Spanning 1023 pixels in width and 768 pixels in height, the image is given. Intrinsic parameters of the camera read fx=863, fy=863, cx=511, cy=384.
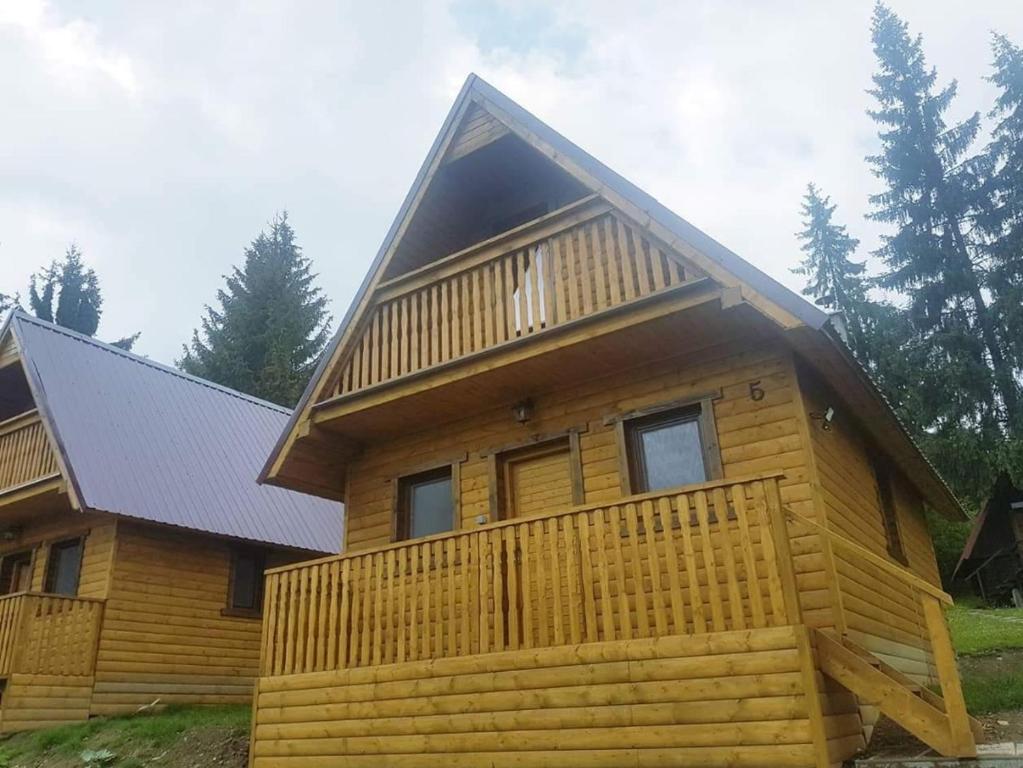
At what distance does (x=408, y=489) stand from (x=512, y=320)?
10.5ft

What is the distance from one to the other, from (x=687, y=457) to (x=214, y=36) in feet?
70.9

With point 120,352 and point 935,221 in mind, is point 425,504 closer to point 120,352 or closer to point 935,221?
point 120,352

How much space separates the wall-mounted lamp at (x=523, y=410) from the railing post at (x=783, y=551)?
4193mm

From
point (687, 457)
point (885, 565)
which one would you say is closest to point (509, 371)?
point (687, 457)

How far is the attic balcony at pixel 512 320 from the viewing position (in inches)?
363

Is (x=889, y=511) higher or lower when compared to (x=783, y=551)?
Result: higher

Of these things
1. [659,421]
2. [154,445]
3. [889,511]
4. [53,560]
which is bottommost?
[889,511]

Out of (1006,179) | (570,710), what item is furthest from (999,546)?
(570,710)

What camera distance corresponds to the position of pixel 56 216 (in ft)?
317

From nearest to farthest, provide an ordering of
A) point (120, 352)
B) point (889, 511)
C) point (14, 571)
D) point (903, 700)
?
point (903, 700), point (889, 511), point (14, 571), point (120, 352)

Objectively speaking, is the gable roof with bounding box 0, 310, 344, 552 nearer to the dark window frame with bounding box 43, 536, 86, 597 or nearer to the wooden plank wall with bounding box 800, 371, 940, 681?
the dark window frame with bounding box 43, 536, 86, 597

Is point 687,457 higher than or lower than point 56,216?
lower

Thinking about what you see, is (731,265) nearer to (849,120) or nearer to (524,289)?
(524,289)

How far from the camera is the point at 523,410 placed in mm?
10680
